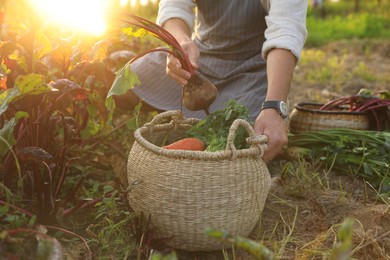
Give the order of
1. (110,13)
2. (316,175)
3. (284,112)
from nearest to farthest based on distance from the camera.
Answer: (110,13)
(284,112)
(316,175)

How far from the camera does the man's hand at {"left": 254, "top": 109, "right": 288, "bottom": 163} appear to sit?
206cm

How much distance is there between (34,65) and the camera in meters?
2.09

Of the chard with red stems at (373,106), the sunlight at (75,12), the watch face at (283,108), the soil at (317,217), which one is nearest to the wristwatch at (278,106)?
the watch face at (283,108)

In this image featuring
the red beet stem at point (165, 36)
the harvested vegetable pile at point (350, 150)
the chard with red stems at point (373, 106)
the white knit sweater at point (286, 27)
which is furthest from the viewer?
the chard with red stems at point (373, 106)

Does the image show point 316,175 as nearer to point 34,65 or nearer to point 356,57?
point 34,65

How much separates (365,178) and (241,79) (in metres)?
0.73

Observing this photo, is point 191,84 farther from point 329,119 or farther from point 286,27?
point 329,119

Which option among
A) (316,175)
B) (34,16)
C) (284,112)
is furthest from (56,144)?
(316,175)

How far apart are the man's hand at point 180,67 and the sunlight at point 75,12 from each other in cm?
31

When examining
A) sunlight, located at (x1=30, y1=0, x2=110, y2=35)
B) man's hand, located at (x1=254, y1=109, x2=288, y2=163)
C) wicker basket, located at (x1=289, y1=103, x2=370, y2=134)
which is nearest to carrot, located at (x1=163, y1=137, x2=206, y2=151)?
man's hand, located at (x1=254, y1=109, x2=288, y2=163)

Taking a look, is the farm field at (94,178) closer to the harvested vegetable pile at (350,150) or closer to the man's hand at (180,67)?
the harvested vegetable pile at (350,150)

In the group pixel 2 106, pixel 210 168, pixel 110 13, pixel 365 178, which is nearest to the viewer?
pixel 2 106

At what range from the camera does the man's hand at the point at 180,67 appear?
7.19ft

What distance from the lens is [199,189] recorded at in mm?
1800
